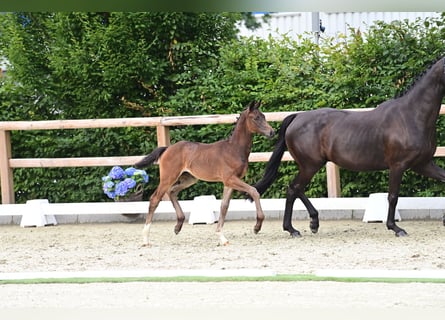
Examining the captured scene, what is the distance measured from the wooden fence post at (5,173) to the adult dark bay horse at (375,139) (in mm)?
3827

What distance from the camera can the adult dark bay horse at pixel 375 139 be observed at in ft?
21.5

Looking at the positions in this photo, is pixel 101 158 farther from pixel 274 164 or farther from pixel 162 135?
pixel 274 164

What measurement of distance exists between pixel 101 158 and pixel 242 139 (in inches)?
113

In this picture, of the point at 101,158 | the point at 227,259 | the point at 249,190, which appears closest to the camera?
the point at 227,259

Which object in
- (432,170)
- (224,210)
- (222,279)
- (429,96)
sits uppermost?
(429,96)

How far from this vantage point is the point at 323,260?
17.9 feet

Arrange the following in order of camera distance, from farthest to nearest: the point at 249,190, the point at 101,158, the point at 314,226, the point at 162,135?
the point at 101,158, the point at 162,135, the point at 314,226, the point at 249,190

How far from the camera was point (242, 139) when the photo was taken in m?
6.43

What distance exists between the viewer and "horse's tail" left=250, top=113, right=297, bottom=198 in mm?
6953

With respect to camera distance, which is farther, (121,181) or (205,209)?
(121,181)

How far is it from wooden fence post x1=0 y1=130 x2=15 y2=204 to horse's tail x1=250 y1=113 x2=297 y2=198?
149 inches

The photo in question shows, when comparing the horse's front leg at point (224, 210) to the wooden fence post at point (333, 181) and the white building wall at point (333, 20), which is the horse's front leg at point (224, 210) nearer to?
the wooden fence post at point (333, 181)

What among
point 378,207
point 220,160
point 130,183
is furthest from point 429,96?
point 130,183

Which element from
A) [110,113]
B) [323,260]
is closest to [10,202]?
[110,113]
